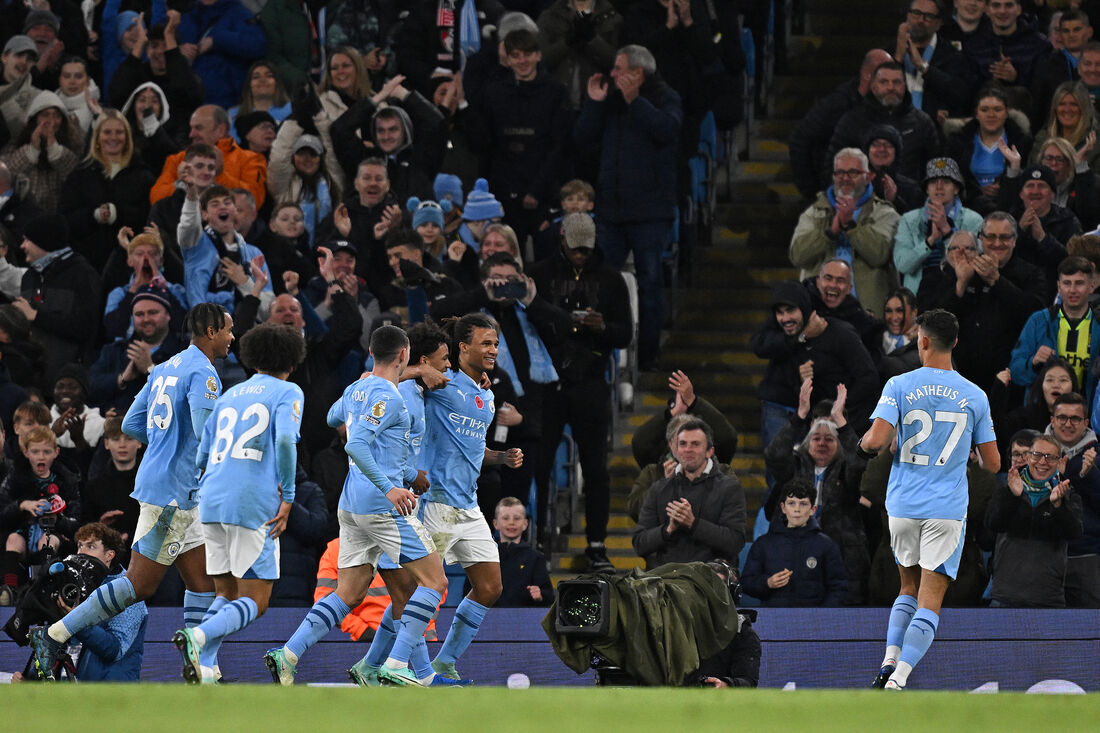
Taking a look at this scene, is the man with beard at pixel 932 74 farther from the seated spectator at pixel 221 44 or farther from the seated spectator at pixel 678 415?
the seated spectator at pixel 221 44

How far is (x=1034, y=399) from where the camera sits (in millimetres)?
12672

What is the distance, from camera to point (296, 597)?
12.2 meters

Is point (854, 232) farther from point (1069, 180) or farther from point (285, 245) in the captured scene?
point (285, 245)

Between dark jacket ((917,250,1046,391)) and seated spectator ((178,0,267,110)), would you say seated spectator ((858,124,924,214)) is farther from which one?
seated spectator ((178,0,267,110))

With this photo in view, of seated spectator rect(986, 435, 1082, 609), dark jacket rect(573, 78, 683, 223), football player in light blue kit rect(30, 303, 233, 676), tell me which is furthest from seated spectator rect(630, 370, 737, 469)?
football player in light blue kit rect(30, 303, 233, 676)

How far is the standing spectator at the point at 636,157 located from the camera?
14.7 meters

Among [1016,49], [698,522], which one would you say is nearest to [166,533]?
[698,522]

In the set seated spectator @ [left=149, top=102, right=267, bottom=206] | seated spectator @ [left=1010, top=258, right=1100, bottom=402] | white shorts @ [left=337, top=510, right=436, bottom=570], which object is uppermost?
seated spectator @ [left=149, top=102, right=267, bottom=206]

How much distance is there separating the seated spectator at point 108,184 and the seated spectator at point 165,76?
1.06 meters

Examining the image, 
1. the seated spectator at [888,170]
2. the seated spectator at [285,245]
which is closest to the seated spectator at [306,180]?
the seated spectator at [285,245]

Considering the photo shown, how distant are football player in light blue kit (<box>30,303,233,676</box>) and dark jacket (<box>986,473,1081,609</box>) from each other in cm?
483

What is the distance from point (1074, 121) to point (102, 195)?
25.1 feet

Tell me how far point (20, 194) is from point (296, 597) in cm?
501

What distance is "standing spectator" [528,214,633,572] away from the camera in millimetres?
13453
